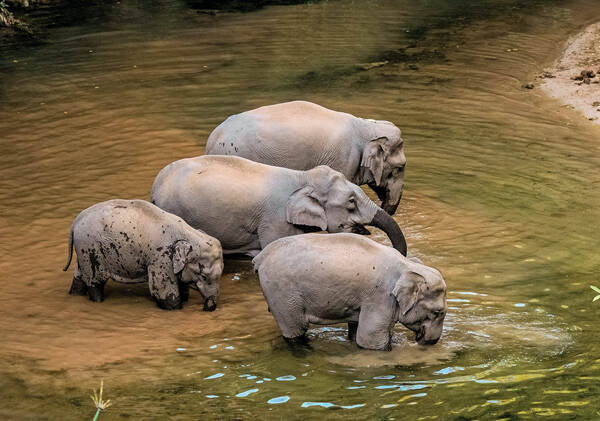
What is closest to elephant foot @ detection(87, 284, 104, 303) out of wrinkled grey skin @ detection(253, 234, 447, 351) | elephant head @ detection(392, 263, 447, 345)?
wrinkled grey skin @ detection(253, 234, 447, 351)

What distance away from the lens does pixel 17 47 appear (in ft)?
74.1

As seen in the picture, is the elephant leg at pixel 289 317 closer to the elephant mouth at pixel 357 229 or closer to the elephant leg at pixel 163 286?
the elephant leg at pixel 163 286

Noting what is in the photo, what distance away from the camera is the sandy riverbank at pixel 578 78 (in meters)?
17.3

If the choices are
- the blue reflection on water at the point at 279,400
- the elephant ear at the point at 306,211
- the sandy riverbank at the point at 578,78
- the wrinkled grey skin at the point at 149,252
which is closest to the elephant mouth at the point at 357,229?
the elephant ear at the point at 306,211

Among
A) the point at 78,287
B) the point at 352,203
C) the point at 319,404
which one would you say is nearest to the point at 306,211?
the point at 352,203

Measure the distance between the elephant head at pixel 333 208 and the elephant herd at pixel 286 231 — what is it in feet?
0.03

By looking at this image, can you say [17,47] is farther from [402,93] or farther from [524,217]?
[524,217]

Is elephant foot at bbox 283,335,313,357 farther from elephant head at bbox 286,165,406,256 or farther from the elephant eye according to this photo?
the elephant eye

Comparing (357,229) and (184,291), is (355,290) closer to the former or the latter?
(357,229)

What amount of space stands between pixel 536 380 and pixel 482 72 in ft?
40.9

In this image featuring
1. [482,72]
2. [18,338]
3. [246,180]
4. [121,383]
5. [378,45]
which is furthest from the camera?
[378,45]

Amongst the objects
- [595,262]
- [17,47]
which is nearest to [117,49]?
[17,47]

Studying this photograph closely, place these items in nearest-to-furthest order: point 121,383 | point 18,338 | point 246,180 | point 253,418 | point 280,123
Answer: point 253,418, point 121,383, point 18,338, point 246,180, point 280,123

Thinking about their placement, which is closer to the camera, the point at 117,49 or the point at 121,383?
the point at 121,383
